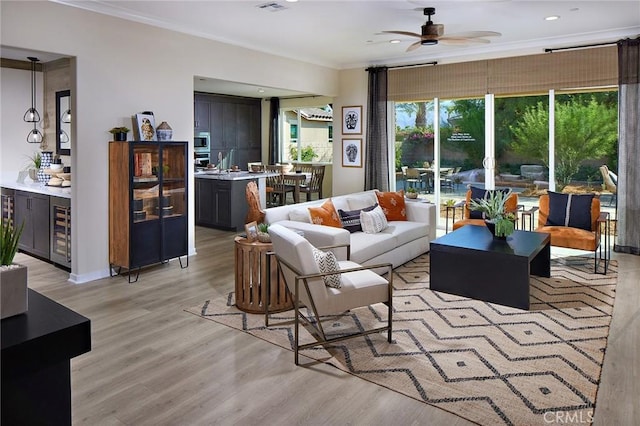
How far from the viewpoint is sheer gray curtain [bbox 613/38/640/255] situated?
19.3 feet

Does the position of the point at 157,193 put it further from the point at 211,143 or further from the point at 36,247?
the point at 211,143

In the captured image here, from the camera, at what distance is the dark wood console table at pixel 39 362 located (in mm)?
1210

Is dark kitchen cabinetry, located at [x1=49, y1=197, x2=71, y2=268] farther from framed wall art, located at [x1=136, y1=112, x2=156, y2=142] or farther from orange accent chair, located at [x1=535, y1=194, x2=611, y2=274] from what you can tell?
orange accent chair, located at [x1=535, y1=194, x2=611, y2=274]

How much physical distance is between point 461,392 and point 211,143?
30.2 feet

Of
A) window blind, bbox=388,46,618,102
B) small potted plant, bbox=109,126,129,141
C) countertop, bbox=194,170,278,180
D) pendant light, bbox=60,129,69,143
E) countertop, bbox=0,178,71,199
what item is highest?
window blind, bbox=388,46,618,102

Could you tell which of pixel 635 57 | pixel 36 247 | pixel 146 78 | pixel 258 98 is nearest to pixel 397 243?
pixel 146 78

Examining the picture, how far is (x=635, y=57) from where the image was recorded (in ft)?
19.2

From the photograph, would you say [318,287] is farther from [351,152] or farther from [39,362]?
[351,152]

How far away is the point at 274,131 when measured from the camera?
11805mm

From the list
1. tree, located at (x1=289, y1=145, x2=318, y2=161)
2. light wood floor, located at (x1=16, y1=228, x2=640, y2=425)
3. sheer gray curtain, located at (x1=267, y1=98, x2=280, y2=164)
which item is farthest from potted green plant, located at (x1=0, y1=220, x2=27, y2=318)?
sheer gray curtain, located at (x1=267, y1=98, x2=280, y2=164)

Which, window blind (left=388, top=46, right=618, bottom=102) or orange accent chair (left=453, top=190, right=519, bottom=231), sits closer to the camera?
orange accent chair (left=453, top=190, right=519, bottom=231)

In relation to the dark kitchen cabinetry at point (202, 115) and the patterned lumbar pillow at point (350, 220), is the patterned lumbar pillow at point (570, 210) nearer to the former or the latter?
the patterned lumbar pillow at point (350, 220)

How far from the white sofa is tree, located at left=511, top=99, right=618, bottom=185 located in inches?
81.7

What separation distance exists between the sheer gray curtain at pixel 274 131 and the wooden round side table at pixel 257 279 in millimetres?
8050
